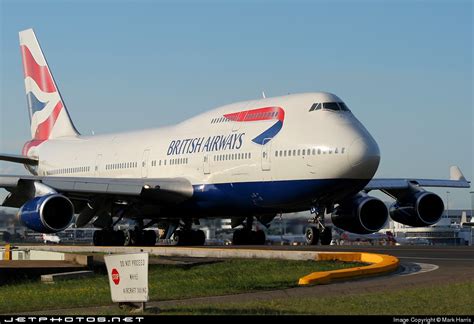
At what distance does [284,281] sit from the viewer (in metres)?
19.1

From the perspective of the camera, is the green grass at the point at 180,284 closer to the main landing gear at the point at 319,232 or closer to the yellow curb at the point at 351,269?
the yellow curb at the point at 351,269

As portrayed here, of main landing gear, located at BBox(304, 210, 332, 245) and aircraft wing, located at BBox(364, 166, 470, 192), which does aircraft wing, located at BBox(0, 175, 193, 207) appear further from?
aircraft wing, located at BBox(364, 166, 470, 192)

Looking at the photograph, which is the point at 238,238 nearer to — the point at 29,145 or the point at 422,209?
the point at 422,209

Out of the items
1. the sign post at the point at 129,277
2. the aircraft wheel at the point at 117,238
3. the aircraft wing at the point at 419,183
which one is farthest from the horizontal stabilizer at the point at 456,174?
the sign post at the point at 129,277

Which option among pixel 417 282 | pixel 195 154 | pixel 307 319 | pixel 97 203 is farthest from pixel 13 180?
pixel 307 319

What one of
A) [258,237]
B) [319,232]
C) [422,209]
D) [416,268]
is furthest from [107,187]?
[416,268]

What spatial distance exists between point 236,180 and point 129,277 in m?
19.9

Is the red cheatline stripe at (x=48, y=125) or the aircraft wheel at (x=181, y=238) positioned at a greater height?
the red cheatline stripe at (x=48, y=125)

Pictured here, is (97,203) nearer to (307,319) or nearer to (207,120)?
(207,120)

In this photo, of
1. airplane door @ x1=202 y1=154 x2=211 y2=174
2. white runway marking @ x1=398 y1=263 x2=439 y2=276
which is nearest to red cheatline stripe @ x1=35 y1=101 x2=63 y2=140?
airplane door @ x1=202 y1=154 x2=211 y2=174

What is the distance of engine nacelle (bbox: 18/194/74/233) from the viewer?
33625 mm

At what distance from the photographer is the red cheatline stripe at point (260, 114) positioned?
33.1m

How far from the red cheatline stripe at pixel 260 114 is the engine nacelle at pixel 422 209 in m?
8.54

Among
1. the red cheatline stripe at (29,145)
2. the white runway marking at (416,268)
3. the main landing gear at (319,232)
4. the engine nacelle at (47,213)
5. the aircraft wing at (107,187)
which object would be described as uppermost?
the red cheatline stripe at (29,145)
